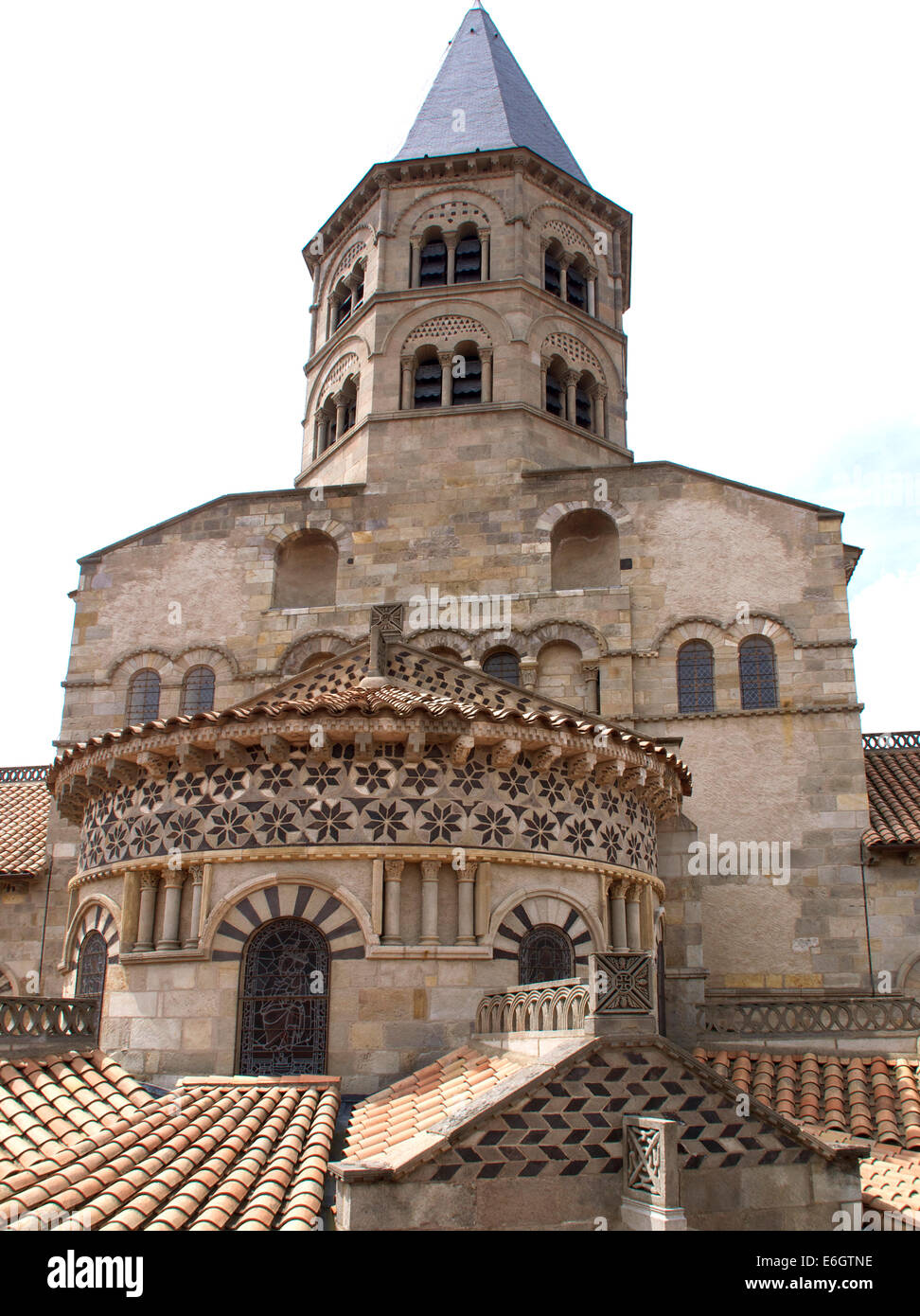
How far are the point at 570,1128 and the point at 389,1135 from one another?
1.82 metres

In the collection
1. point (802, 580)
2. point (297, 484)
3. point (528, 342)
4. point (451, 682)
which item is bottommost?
point (451, 682)

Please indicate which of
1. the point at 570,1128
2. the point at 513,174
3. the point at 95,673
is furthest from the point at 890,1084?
the point at 513,174

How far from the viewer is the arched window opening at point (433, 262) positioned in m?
27.5

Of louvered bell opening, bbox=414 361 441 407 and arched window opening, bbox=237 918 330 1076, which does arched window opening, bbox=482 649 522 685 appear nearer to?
louvered bell opening, bbox=414 361 441 407

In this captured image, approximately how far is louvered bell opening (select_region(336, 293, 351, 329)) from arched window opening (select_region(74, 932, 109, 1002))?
61.2 feet

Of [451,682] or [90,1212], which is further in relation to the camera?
[451,682]

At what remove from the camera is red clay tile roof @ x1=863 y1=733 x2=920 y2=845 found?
20.2 meters

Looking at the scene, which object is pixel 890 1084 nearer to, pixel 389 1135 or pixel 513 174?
pixel 389 1135

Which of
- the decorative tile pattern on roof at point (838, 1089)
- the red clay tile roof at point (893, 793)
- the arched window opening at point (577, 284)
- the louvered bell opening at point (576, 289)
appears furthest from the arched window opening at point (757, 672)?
the arched window opening at point (577, 284)

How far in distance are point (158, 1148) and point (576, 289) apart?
23365 millimetres

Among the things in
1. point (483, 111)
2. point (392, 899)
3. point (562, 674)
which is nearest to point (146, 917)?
point (392, 899)

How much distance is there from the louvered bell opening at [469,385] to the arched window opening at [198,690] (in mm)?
8206

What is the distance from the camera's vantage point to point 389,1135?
10312 millimetres

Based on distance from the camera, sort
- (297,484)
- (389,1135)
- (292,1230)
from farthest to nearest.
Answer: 1. (297,484)
2. (389,1135)
3. (292,1230)
